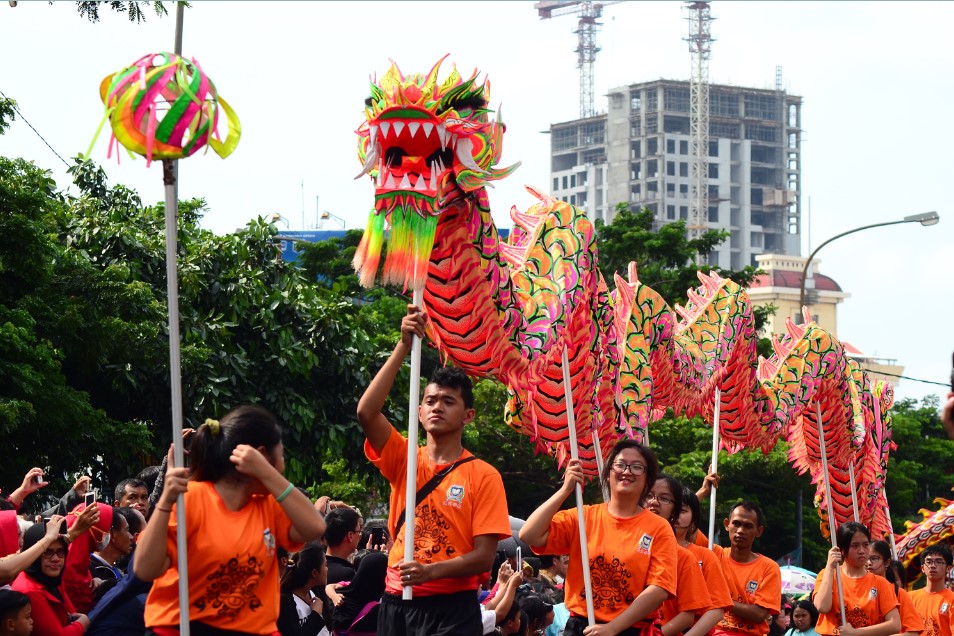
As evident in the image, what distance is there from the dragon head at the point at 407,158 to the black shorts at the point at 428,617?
51.4 inches

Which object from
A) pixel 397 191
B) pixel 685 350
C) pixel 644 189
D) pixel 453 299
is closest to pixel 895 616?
pixel 685 350

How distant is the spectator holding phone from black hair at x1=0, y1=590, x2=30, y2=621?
277mm

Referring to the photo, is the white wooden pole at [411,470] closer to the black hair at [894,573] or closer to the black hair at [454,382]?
the black hair at [454,382]

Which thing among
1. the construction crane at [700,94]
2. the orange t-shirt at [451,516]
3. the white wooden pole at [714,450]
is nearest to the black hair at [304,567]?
the orange t-shirt at [451,516]

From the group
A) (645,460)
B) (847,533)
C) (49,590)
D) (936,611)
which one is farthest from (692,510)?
(936,611)

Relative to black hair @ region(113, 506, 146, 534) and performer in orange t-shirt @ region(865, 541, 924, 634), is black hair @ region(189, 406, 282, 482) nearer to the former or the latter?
black hair @ region(113, 506, 146, 534)

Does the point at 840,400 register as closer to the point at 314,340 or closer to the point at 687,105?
the point at 314,340

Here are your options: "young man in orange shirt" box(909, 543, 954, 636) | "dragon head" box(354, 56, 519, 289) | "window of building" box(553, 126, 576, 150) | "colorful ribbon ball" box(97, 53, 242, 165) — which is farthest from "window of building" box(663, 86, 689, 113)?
"colorful ribbon ball" box(97, 53, 242, 165)

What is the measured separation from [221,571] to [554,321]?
11.2ft

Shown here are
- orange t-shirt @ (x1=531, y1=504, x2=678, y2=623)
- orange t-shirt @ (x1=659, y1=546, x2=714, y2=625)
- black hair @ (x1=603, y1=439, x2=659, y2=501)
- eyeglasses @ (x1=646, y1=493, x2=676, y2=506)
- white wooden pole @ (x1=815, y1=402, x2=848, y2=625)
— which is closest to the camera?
orange t-shirt @ (x1=531, y1=504, x2=678, y2=623)

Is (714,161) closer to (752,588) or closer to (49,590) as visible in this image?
(752,588)

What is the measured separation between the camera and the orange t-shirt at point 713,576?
7.68 metres

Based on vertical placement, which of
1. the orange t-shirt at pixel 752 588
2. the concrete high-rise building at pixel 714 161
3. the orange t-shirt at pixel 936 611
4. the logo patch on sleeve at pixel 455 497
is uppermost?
the concrete high-rise building at pixel 714 161

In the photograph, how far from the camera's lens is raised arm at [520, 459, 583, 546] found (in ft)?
21.9
